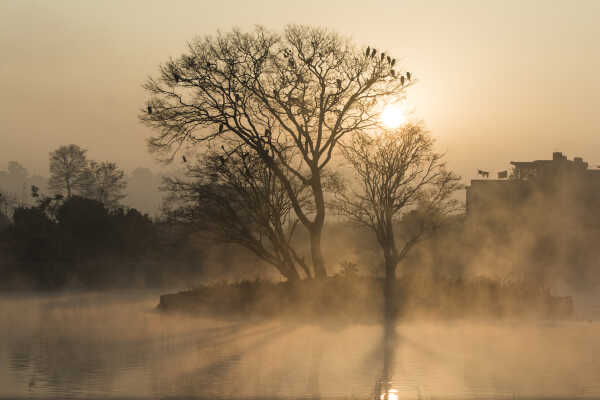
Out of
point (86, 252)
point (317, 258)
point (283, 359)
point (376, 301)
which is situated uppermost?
point (86, 252)

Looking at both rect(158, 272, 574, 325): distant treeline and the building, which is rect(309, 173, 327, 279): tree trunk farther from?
the building

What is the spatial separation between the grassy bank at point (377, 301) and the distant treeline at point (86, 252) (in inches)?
777

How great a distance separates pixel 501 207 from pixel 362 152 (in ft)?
128

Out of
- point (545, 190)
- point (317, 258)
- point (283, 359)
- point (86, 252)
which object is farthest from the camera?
point (545, 190)

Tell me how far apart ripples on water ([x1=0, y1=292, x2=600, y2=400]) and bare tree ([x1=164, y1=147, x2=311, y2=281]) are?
193 inches

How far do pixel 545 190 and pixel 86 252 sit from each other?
3850cm

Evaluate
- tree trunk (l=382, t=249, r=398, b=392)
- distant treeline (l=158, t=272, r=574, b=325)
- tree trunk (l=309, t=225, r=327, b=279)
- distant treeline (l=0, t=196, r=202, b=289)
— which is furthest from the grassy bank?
distant treeline (l=0, t=196, r=202, b=289)

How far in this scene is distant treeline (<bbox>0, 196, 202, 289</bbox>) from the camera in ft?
168


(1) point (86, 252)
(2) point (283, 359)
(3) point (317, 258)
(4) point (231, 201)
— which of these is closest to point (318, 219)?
(3) point (317, 258)

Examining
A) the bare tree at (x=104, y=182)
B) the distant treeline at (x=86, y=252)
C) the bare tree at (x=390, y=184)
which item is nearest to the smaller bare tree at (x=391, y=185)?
the bare tree at (x=390, y=184)

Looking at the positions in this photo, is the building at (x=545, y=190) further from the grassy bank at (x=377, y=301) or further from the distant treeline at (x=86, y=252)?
the grassy bank at (x=377, y=301)

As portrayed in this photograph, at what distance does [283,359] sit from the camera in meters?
17.7

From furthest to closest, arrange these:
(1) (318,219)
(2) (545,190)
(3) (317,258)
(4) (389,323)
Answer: (2) (545,190) → (3) (317,258) → (1) (318,219) → (4) (389,323)

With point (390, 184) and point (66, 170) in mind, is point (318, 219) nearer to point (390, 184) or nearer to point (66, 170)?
point (390, 184)
